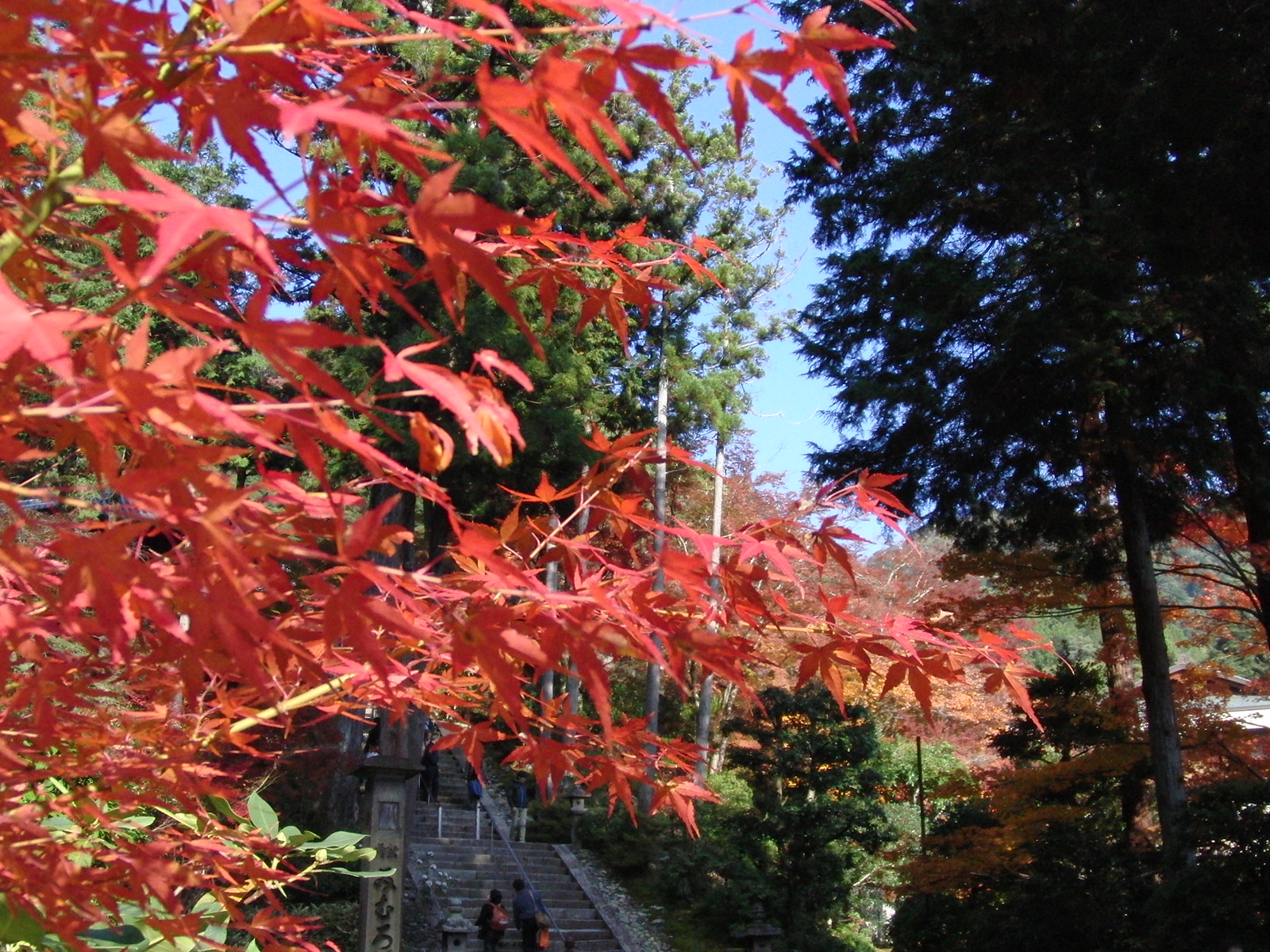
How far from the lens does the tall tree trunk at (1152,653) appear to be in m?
→ 7.81

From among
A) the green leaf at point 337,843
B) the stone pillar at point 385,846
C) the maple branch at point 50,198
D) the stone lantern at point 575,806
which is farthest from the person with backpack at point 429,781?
the maple branch at point 50,198

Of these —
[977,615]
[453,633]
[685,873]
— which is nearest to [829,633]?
[453,633]

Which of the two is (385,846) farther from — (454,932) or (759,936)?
(759,936)

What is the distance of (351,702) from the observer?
63.1 inches

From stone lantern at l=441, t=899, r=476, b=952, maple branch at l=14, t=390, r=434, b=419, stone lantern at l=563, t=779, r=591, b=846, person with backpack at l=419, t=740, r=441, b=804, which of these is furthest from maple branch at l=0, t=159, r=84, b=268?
stone lantern at l=563, t=779, r=591, b=846

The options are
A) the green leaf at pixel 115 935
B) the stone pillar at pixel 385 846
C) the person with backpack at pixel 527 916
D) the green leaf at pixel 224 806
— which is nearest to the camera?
the green leaf at pixel 115 935

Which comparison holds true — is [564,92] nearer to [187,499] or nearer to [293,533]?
[187,499]

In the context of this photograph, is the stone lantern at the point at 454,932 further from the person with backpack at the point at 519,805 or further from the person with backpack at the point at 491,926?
the person with backpack at the point at 519,805

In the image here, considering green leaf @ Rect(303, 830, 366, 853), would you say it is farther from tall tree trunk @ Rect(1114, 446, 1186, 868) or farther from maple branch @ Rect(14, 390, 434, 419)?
tall tree trunk @ Rect(1114, 446, 1186, 868)

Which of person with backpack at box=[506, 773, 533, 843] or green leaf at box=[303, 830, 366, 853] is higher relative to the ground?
green leaf at box=[303, 830, 366, 853]

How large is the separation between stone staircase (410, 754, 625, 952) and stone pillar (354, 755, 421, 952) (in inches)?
159

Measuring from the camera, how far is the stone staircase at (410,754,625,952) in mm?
11555

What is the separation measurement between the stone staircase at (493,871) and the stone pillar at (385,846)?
405cm

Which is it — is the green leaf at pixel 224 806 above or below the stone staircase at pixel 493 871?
above
